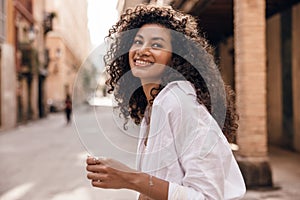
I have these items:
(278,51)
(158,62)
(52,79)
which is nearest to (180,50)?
(158,62)

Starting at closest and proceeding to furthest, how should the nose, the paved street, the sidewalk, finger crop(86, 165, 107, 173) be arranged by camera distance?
finger crop(86, 165, 107, 173) < the nose < the sidewalk < the paved street

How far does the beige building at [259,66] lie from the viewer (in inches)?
277

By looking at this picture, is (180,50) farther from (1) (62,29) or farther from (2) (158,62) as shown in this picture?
(1) (62,29)

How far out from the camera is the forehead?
1.41m

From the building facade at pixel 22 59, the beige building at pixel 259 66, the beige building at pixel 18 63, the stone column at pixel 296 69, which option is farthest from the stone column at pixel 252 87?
the beige building at pixel 18 63

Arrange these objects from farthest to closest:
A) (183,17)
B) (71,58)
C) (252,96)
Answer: (71,58) < (252,96) < (183,17)

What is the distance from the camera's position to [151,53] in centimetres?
137

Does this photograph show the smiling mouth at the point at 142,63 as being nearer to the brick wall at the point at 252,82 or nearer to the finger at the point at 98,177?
the finger at the point at 98,177

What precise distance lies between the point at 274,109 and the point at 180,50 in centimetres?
1199

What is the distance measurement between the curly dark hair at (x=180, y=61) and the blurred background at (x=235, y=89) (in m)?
0.07

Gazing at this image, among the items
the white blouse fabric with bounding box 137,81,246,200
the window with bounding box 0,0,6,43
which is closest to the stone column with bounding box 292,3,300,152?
the white blouse fabric with bounding box 137,81,246,200

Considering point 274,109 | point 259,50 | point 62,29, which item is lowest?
point 274,109

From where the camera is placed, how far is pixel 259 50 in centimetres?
707

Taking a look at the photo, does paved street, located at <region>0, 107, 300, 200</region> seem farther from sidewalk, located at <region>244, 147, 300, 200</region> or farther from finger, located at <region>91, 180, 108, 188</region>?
finger, located at <region>91, 180, 108, 188</region>
